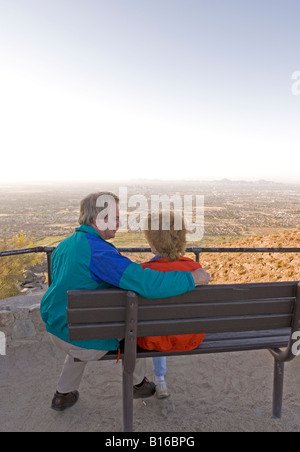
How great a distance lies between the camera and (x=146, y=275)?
178 centimetres

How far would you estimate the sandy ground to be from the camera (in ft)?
7.43

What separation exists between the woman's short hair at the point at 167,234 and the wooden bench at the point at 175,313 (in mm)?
316

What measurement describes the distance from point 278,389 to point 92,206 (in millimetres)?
1767

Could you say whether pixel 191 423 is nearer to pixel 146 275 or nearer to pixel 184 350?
pixel 184 350

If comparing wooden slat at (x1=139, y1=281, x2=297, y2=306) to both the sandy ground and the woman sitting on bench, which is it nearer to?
the woman sitting on bench

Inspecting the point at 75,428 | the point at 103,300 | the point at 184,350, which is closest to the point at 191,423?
the point at 184,350

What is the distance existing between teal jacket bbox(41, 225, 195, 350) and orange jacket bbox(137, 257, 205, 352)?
0.59 ft

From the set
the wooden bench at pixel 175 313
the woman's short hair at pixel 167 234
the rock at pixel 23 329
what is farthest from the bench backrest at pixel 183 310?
the rock at pixel 23 329

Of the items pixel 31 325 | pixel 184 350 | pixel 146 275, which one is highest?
pixel 146 275

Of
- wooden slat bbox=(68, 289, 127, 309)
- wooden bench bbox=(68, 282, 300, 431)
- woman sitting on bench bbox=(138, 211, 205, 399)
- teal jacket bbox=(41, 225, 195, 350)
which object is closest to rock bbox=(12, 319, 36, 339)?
teal jacket bbox=(41, 225, 195, 350)

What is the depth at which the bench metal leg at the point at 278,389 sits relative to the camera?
2.30 meters

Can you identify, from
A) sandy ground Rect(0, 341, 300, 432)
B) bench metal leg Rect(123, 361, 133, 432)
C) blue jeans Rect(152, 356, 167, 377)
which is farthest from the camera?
blue jeans Rect(152, 356, 167, 377)
